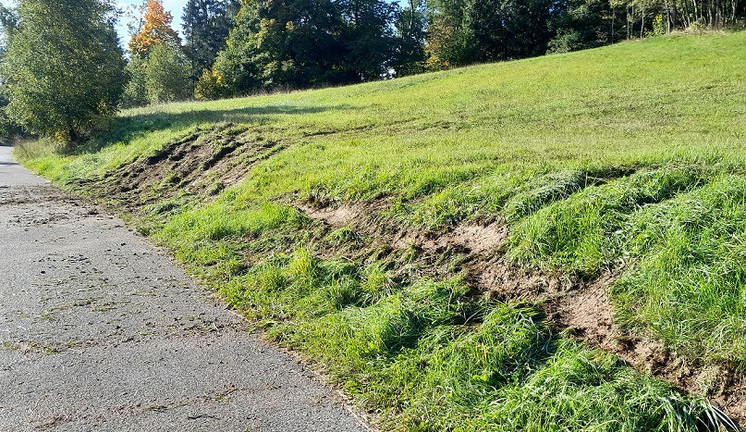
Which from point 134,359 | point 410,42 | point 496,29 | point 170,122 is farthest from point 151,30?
point 134,359

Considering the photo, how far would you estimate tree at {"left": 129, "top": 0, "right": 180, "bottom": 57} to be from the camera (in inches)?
2635

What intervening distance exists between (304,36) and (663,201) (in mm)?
48537

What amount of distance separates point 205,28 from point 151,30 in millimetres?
6544

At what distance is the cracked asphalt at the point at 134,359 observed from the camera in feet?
13.0

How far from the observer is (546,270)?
511 centimetres

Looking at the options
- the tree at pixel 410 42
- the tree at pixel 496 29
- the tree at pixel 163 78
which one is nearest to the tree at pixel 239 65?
the tree at pixel 163 78

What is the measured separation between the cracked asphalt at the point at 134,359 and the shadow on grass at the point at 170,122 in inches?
452

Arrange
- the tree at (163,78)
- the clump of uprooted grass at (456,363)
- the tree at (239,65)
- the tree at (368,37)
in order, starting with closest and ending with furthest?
the clump of uprooted grass at (456,363) → the tree at (163,78) → the tree at (239,65) → the tree at (368,37)

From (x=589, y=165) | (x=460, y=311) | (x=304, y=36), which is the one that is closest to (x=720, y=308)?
(x=460, y=311)

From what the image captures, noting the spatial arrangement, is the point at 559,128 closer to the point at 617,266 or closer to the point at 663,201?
the point at 663,201

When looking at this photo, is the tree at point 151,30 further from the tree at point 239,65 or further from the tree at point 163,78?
the tree at point 163,78

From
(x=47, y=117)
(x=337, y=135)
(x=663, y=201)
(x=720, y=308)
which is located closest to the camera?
(x=720, y=308)

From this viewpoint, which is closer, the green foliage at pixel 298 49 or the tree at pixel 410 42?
the green foliage at pixel 298 49

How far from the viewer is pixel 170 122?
2130 centimetres
